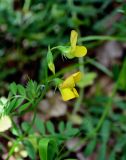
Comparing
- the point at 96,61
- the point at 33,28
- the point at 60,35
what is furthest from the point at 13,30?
the point at 96,61

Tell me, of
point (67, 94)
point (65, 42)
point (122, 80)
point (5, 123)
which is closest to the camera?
point (67, 94)

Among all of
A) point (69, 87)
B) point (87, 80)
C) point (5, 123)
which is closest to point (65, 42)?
point (87, 80)

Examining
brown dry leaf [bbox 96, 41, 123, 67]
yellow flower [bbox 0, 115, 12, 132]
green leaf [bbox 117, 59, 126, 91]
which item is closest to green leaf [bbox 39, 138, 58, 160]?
yellow flower [bbox 0, 115, 12, 132]

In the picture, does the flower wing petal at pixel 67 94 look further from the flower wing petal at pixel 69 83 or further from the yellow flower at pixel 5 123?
the yellow flower at pixel 5 123

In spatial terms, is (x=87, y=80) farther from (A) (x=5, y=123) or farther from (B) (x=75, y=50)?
(B) (x=75, y=50)

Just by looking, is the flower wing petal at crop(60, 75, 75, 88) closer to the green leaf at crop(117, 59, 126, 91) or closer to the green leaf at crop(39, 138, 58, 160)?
the green leaf at crop(39, 138, 58, 160)

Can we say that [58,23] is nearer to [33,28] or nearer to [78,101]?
[33,28]
